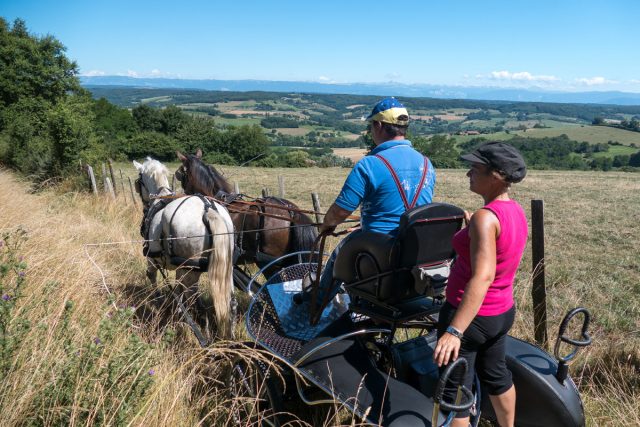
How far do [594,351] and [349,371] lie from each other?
271 cm

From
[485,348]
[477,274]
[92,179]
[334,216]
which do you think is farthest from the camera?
[92,179]

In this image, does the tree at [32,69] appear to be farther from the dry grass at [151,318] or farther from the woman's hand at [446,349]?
the woman's hand at [446,349]

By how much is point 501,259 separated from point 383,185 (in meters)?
0.93

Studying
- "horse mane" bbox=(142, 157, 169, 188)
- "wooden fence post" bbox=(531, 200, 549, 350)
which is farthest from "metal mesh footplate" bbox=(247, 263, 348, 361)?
"horse mane" bbox=(142, 157, 169, 188)

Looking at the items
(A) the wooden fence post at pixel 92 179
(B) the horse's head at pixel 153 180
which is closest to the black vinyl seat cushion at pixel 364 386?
(B) the horse's head at pixel 153 180

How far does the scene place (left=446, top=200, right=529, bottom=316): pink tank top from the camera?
210cm

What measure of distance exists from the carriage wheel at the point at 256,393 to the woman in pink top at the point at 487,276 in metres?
1.15

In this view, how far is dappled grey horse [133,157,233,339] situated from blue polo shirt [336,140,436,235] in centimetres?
192

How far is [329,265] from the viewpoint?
333cm

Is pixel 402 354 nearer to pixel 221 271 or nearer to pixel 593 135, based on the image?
pixel 221 271

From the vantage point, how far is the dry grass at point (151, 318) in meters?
2.26

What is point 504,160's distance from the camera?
209 cm

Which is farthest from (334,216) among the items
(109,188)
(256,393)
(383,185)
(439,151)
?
(439,151)

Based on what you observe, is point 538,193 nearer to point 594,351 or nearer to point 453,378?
point 594,351
